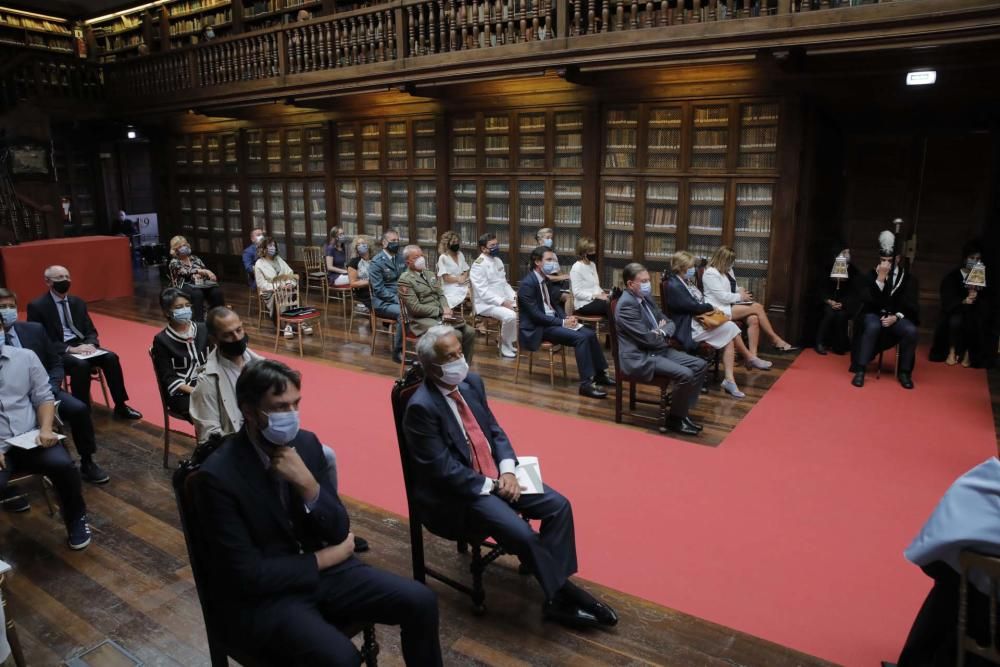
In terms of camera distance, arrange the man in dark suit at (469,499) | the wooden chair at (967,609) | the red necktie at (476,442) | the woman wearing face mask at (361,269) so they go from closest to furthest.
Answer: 1. the wooden chair at (967,609)
2. the man in dark suit at (469,499)
3. the red necktie at (476,442)
4. the woman wearing face mask at (361,269)

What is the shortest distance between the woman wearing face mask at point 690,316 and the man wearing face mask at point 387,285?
2.85 m

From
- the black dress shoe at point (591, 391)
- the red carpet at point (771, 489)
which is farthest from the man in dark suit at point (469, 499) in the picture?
the black dress shoe at point (591, 391)

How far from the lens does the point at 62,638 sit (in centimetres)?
306

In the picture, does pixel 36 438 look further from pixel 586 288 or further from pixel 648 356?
pixel 586 288

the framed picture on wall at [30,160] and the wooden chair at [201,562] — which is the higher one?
the framed picture on wall at [30,160]

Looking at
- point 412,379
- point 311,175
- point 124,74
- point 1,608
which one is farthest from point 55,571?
point 124,74

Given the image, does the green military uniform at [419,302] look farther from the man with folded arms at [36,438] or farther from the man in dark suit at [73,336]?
the man with folded arms at [36,438]

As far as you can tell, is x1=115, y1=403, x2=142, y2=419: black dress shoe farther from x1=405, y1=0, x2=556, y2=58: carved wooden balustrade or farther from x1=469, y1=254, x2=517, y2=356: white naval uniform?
x1=405, y1=0, x2=556, y2=58: carved wooden balustrade

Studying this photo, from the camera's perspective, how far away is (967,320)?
23.3 feet

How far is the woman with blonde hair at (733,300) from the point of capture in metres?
6.66

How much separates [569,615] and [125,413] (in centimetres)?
447

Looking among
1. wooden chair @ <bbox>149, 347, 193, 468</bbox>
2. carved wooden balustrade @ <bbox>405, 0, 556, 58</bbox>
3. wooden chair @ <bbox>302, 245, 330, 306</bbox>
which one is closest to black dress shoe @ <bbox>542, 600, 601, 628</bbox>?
wooden chair @ <bbox>149, 347, 193, 468</bbox>

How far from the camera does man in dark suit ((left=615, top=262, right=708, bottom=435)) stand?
17.2ft

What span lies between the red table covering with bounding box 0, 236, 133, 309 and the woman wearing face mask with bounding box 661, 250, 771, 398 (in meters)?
8.48
